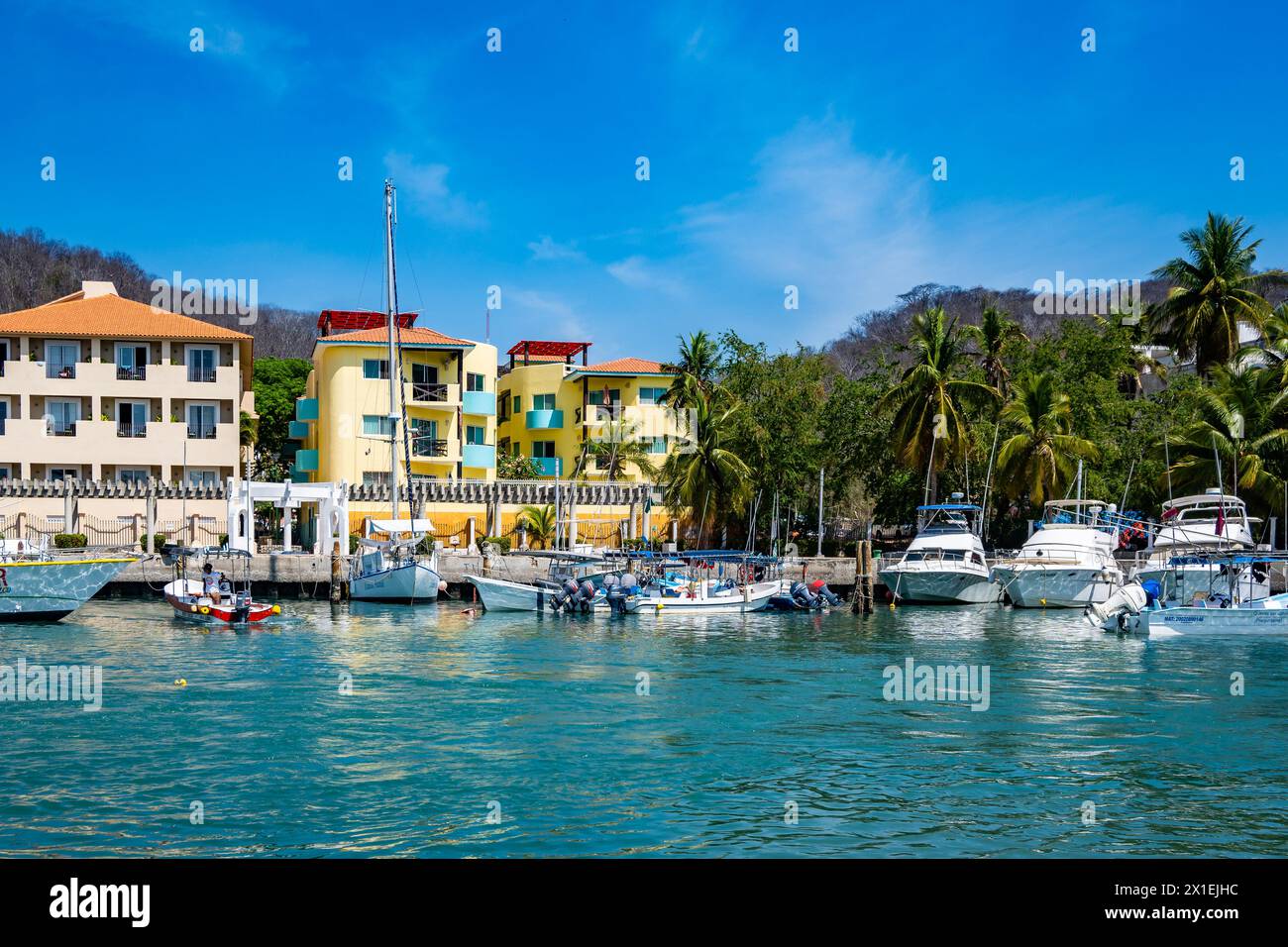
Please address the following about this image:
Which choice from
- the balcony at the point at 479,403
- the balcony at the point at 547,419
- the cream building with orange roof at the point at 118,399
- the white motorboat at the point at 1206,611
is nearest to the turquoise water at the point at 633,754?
the white motorboat at the point at 1206,611

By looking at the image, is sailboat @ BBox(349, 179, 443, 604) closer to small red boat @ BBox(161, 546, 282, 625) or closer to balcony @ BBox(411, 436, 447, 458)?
small red boat @ BBox(161, 546, 282, 625)

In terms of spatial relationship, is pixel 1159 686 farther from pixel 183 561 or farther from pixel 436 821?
pixel 183 561

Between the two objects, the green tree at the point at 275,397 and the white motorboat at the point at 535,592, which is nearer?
the white motorboat at the point at 535,592

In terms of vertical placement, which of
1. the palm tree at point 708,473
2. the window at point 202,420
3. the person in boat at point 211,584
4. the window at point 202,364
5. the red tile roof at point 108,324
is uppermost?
the red tile roof at point 108,324

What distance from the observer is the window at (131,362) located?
213ft

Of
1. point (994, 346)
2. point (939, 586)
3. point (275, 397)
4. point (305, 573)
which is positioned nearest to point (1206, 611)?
point (939, 586)

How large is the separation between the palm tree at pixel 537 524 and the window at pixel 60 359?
26.0 m

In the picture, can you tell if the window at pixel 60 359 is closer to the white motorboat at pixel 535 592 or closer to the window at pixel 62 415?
the window at pixel 62 415

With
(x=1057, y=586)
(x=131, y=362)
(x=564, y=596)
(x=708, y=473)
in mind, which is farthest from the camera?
(x=131, y=362)

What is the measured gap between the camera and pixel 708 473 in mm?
62656

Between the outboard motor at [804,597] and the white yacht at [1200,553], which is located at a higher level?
the white yacht at [1200,553]

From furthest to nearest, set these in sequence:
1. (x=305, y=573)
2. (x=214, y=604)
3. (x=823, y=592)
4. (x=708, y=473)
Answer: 1. (x=708, y=473)
2. (x=305, y=573)
3. (x=823, y=592)
4. (x=214, y=604)

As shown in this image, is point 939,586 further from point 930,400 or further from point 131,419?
point 131,419

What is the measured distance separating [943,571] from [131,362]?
145 feet
